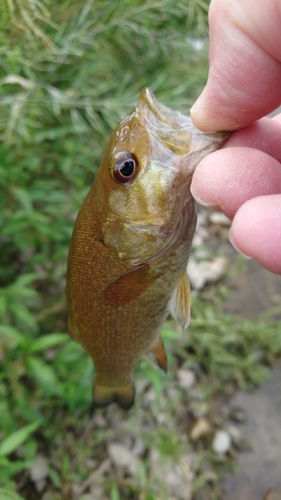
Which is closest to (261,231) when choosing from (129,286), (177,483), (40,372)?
(129,286)

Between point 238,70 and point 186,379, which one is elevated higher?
point 238,70

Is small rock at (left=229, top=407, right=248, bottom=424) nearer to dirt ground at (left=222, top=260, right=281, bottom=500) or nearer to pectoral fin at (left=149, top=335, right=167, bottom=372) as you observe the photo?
dirt ground at (left=222, top=260, right=281, bottom=500)

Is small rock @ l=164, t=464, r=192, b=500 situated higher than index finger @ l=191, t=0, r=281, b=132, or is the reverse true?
index finger @ l=191, t=0, r=281, b=132

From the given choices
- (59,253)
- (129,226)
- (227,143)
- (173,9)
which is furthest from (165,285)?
(173,9)

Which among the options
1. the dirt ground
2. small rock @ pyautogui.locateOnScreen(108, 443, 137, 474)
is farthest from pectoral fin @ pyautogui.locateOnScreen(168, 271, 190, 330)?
the dirt ground

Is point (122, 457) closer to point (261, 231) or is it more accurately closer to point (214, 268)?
point (214, 268)
